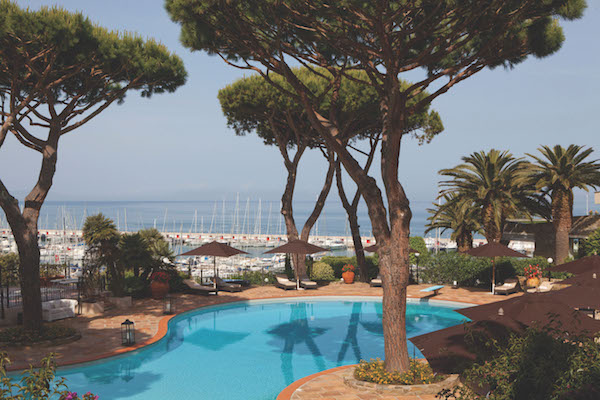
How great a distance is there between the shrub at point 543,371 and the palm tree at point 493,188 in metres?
22.3

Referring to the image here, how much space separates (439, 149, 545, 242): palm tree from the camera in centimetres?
2661

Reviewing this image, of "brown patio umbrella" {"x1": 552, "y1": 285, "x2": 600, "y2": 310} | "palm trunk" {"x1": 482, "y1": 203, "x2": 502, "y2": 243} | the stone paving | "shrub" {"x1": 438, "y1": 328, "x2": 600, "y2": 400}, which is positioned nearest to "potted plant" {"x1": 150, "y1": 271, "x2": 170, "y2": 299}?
the stone paving

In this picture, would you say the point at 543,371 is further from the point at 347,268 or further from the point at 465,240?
the point at 465,240

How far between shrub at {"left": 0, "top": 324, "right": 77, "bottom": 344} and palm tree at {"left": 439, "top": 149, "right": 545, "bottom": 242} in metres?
20.5

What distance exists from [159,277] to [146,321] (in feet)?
14.0

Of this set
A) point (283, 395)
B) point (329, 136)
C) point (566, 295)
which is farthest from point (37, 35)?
point (566, 295)

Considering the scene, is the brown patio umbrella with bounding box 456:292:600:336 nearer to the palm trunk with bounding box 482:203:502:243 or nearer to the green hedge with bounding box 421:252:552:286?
the green hedge with bounding box 421:252:552:286

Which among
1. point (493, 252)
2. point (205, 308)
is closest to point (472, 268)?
point (493, 252)

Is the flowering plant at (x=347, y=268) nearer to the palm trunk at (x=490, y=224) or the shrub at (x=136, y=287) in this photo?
the palm trunk at (x=490, y=224)

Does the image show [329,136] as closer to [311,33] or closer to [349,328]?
[311,33]

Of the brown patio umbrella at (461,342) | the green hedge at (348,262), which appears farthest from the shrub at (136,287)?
the brown patio umbrella at (461,342)

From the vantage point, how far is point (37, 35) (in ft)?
44.5

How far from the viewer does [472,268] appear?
926 inches

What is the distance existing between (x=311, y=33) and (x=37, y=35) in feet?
24.1
